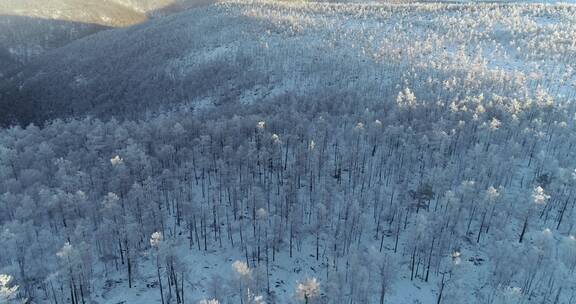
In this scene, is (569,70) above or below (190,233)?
above

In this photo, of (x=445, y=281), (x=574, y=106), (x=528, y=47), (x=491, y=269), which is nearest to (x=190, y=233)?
(x=445, y=281)

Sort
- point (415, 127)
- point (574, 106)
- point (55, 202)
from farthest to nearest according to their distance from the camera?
point (574, 106), point (415, 127), point (55, 202)

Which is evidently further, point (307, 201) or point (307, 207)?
point (307, 201)

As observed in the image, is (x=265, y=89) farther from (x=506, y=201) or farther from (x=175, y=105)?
(x=506, y=201)

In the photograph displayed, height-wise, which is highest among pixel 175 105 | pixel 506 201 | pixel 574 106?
pixel 574 106

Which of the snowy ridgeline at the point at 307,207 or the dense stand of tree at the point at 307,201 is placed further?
the dense stand of tree at the point at 307,201

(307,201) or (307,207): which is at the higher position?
(307,201)

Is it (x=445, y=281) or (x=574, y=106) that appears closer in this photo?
(x=445, y=281)

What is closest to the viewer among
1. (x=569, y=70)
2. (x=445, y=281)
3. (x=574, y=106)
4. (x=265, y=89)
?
(x=445, y=281)

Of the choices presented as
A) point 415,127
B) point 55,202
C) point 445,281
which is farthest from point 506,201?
point 55,202

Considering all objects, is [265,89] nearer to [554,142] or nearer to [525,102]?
[525,102]

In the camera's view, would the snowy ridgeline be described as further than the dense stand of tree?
No
